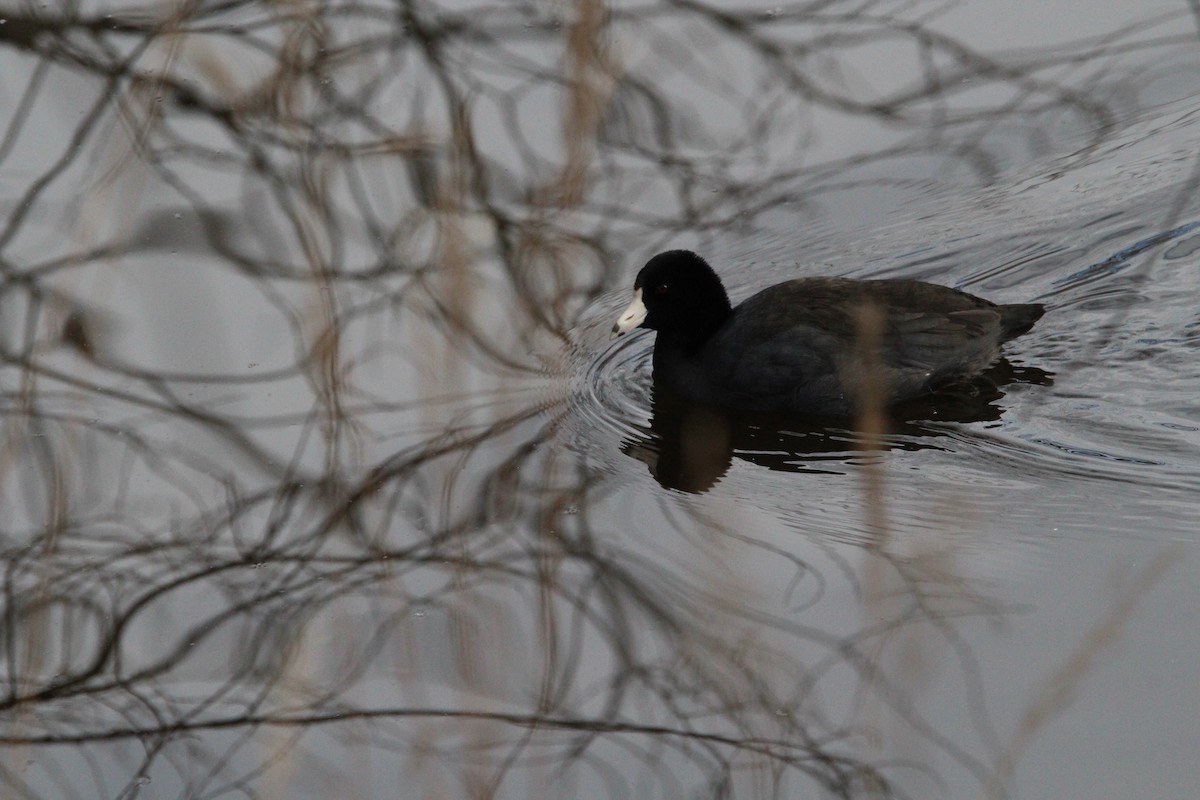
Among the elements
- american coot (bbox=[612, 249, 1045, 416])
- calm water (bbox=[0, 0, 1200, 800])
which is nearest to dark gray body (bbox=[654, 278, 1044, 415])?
american coot (bbox=[612, 249, 1045, 416])

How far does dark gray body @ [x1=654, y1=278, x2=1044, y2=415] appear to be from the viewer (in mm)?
A: 4324

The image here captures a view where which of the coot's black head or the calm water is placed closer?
the calm water

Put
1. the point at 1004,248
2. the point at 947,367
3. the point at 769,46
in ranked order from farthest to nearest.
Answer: the point at 769,46 → the point at 1004,248 → the point at 947,367

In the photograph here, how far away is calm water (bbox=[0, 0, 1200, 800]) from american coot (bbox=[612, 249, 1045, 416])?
125 millimetres

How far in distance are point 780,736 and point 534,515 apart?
3.26 ft

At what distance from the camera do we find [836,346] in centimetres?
434

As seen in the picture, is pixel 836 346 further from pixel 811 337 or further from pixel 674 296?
pixel 674 296

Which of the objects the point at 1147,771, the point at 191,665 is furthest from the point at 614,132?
the point at 1147,771

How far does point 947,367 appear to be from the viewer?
14.3 ft

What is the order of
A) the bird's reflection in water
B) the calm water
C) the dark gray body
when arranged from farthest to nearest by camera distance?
the dark gray body
the bird's reflection in water
the calm water

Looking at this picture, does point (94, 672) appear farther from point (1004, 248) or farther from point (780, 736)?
point (1004, 248)

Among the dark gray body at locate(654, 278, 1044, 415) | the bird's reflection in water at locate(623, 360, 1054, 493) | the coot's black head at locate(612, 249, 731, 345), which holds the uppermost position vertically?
the coot's black head at locate(612, 249, 731, 345)

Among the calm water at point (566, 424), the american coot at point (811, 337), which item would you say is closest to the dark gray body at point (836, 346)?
the american coot at point (811, 337)

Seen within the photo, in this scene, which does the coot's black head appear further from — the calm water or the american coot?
the calm water
